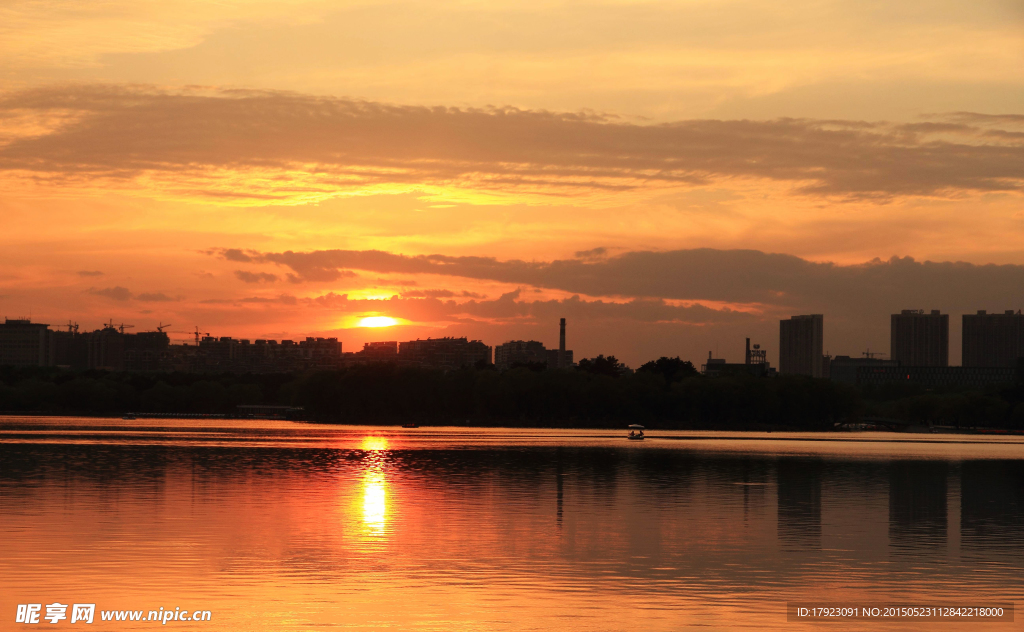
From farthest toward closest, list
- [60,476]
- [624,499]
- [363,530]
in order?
[60,476] → [624,499] → [363,530]

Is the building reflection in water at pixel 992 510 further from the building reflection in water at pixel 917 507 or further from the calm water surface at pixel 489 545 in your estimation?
the building reflection in water at pixel 917 507

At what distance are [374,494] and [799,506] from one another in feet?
65.4

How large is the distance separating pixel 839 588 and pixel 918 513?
865 inches

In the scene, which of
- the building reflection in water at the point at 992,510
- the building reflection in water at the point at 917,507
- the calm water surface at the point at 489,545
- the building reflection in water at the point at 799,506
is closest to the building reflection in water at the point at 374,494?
the calm water surface at the point at 489,545

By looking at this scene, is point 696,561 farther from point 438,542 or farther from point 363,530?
point 363,530

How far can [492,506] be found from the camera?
4800 cm

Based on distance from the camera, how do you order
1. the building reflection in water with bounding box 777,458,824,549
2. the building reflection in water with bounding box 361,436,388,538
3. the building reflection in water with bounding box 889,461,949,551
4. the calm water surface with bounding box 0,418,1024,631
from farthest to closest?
1. the building reflection in water with bounding box 361,436,388,538
2. the building reflection in water with bounding box 889,461,949,551
3. the building reflection in water with bounding box 777,458,824,549
4. the calm water surface with bounding box 0,418,1024,631

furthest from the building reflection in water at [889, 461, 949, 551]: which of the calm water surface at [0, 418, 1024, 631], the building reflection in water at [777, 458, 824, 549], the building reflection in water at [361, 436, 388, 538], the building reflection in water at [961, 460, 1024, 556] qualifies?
the building reflection in water at [361, 436, 388, 538]

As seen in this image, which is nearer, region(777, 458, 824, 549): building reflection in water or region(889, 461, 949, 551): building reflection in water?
region(777, 458, 824, 549): building reflection in water

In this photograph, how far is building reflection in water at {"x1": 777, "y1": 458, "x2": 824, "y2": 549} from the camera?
38812 millimetres

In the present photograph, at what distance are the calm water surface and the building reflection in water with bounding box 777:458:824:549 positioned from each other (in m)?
0.22

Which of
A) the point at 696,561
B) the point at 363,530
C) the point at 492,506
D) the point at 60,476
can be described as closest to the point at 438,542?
the point at 363,530

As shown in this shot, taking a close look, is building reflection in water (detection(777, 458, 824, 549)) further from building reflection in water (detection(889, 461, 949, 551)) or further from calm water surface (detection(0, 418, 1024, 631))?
building reflection in water (detection(889, 461, 949, 551))

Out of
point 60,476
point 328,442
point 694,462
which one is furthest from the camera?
point 328,442
